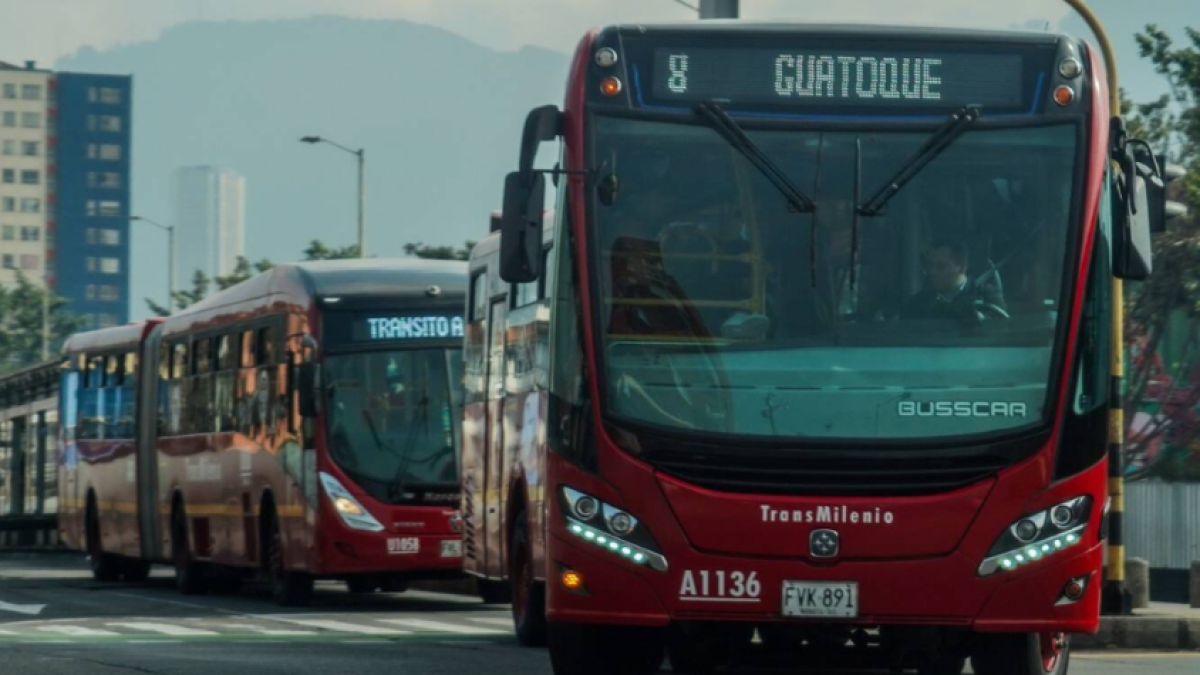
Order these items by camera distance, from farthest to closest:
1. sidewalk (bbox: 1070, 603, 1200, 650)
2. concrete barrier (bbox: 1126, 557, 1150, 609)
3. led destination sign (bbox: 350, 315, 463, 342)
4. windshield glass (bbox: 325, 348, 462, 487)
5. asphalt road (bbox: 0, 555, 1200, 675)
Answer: led destination sign (bbox: 350, 315, 463, 342)
windshield glass (bbox: 325, 348, 462, 487)
concrete barrier (bbox: 1126, 557, 1150, 609)
sidewalk (bbox: 1070, 603, 1200, 650)
asphalt road (bbox: 0, 555, 1200, 675)

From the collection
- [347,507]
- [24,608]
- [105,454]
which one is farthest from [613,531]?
[105,454]

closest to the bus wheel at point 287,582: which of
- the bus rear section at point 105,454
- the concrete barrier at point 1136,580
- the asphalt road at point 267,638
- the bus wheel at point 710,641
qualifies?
the asphalt road at point 267,638

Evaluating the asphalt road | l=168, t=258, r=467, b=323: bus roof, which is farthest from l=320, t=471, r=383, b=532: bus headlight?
l=168, t=258, r=467, b=323: bus roof

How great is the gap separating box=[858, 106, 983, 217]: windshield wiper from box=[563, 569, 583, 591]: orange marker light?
6.24 ft

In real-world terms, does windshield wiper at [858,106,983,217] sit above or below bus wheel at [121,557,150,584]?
above

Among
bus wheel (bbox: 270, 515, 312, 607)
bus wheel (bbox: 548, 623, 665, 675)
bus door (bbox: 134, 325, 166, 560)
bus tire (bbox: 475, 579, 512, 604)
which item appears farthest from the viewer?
bus door (bbox: 134, 325, 166, 560)

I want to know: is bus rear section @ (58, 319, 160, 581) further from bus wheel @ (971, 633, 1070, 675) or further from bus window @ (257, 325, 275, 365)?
bus wheel @ (971, 633, 1070, 675)

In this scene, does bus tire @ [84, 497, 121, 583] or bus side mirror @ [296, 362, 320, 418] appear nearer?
bus side mirror @ [296, 362, 320, 418]

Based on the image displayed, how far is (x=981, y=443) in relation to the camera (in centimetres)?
1025

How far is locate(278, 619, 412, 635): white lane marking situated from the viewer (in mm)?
18375

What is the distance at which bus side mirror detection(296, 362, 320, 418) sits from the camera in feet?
73.0

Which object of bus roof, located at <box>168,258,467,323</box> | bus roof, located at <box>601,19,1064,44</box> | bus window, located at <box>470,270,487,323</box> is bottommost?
bus window, located at <box>470,270,487,323</box>

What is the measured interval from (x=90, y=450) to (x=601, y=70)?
23.4m

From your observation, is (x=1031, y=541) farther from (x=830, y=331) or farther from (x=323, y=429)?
(x=323, y=429)
